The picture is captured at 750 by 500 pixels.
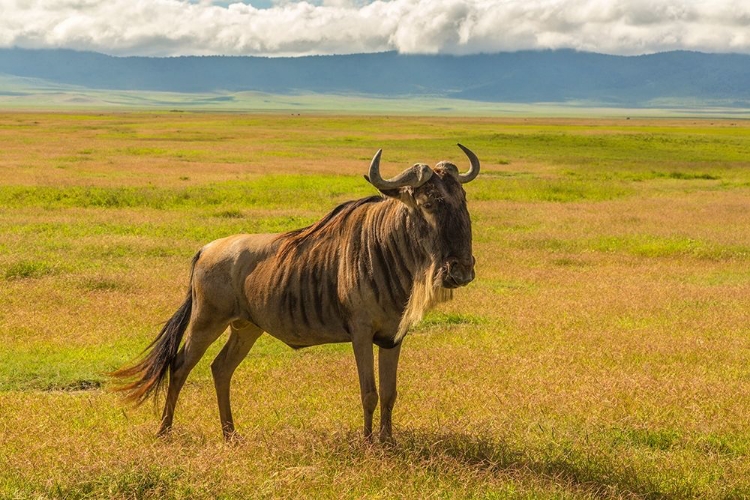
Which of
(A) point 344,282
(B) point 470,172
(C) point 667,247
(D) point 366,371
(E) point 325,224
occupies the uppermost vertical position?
(B) point 470,172

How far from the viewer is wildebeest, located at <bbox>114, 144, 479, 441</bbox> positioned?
655 centimetres

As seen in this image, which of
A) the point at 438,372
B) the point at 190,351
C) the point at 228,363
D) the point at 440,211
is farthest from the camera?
the point at 438,372

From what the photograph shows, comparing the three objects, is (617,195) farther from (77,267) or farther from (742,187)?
(77,267)

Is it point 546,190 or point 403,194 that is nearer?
point 403,194

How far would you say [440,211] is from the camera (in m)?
6.54

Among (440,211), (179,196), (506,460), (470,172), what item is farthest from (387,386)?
(179,196)

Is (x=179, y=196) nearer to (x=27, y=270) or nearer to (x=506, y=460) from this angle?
(x=27, y=270)

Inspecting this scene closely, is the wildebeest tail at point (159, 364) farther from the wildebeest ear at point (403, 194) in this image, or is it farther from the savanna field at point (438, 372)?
the wildebeest ear at point (403, 194)

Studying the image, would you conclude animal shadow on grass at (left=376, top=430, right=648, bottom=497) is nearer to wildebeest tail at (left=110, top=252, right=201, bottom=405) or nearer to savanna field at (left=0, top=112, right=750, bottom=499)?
savanna field at (left=0, top=112, right=750, bottom=499)

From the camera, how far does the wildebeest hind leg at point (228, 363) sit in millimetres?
7848

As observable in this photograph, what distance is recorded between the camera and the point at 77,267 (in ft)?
52.0

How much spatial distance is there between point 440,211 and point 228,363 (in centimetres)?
269

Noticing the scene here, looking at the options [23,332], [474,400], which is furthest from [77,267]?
[474,400]

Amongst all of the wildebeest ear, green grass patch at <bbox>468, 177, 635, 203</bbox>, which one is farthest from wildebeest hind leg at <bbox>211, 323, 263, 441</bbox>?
green grass patch at <bbox>468, 177, 635, 203</bbox>
